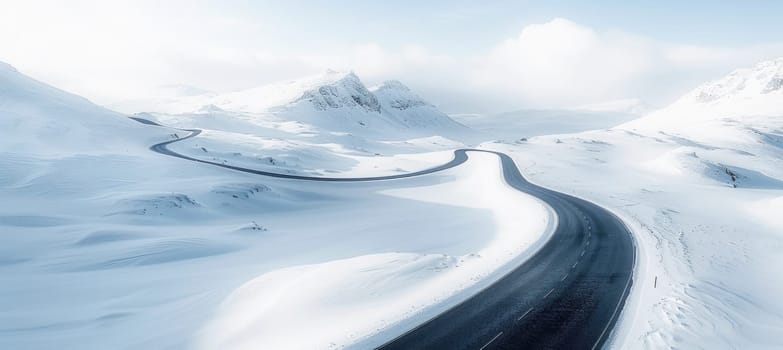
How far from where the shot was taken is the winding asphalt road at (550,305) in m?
15.8

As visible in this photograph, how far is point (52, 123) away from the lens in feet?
246

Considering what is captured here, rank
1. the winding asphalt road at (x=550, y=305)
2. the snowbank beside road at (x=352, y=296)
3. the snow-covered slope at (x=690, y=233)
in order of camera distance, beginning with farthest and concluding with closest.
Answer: the snow-covered slope at (x=690, y=233) < the snowbank beside road at (x=352, y=296) < the winding asphalt road at (x=550, y=305)

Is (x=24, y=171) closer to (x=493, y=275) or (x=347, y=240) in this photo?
(x=347, y=240)

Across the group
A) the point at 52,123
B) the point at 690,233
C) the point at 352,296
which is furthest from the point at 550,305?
the point at 52,123

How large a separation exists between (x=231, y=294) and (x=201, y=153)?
61234 millimetres

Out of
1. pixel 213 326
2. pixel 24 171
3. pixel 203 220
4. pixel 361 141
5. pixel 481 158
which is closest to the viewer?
pixel 213 326

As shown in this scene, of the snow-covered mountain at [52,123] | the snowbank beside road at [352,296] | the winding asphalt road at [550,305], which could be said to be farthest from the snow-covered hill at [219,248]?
the winding asphalt road at [550,305]

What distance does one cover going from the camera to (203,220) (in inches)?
1558

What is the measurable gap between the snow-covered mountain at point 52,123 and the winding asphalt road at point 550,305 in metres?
58.4

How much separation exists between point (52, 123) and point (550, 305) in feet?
288

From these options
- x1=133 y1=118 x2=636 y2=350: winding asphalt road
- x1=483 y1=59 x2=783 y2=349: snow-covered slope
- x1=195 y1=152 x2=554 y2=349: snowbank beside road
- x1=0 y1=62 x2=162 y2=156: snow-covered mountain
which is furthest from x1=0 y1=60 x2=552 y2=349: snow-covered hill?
x1=483 y1=59 x2=783 y2=349: snow-covered slope

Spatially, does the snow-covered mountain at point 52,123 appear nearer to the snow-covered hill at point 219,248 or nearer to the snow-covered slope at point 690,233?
the snow-covered hill at point 219,248

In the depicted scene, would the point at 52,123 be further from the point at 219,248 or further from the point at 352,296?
the point at 352,296

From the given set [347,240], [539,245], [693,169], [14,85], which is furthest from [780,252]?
[14,85]
